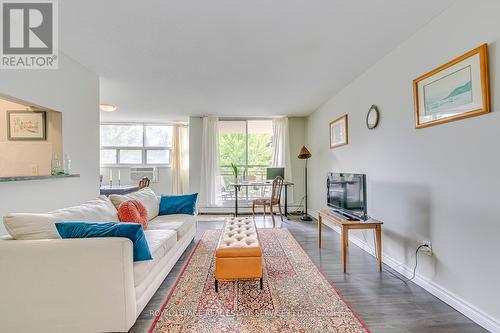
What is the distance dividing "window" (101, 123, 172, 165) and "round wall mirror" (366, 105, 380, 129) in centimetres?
525

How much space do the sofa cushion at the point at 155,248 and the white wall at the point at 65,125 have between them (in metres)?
1.19

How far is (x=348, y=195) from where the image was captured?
2951 millimetres

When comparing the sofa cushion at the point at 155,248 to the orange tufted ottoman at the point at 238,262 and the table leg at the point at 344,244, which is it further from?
the table leg at the point at 344,244

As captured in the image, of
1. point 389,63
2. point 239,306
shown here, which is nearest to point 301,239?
point 239,306

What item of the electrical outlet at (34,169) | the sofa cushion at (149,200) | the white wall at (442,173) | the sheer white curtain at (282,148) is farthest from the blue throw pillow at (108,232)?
the sheer white curtain at (282,148)

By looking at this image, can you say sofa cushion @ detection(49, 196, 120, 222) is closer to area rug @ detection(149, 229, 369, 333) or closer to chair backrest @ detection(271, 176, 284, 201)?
area rug @ detection(149, 229, 369, 333)

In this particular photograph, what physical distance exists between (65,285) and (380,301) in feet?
7.72

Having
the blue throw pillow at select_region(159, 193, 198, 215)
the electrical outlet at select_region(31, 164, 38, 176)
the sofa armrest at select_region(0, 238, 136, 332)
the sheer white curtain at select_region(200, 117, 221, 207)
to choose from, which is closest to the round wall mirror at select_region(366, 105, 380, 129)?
the blue throw pillow at select_region(159, 193, 198, 215)

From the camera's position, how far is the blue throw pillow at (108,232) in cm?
162

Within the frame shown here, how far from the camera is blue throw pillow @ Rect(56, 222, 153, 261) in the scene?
1.62 meters

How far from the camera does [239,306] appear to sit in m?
1.95

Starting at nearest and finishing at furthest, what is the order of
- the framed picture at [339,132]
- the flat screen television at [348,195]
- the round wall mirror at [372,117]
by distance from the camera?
the flat screen television at [348,195] → the round wall mirror at [372,117] → the framed picture at [339,132]

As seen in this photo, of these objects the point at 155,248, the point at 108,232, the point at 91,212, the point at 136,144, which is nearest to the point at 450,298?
the point at 155,248

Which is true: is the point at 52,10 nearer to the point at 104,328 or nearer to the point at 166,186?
the point at 104,328
